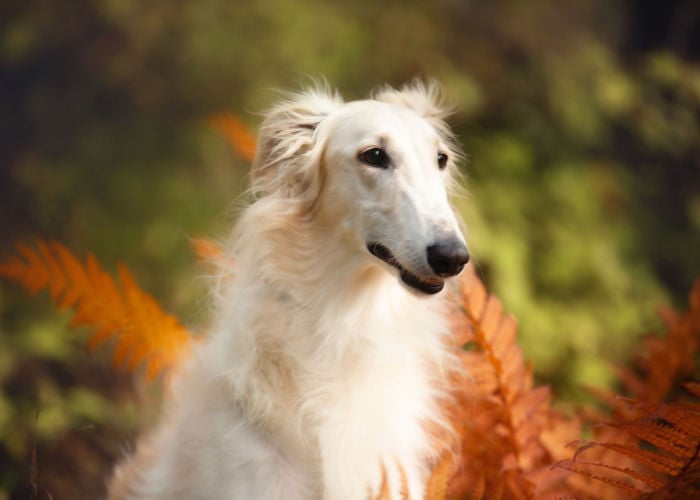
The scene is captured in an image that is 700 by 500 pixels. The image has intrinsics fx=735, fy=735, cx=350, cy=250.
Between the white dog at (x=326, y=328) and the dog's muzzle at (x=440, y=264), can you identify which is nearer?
the dog's muzzle at (x=440, y=264)

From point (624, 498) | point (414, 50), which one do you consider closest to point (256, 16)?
point (414, 50)

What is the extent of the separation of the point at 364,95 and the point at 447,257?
414cm

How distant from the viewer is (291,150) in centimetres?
253

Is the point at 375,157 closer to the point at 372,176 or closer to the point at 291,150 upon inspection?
the point at 372,176

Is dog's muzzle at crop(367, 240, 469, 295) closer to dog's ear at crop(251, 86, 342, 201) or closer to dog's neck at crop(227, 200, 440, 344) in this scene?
dog's neck at crop(227, 200, 440, 344)

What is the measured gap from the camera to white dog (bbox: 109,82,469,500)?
219cm

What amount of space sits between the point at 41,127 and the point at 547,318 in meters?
4.27

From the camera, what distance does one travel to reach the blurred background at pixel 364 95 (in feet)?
17.8

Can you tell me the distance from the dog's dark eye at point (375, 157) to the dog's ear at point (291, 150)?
0.73ft

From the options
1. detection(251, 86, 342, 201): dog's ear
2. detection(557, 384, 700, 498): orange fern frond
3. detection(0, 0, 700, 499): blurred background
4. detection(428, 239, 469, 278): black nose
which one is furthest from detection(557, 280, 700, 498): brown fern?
detection(0, 0, 700, 499): blurred background

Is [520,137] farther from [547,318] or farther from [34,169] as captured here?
[34,169]

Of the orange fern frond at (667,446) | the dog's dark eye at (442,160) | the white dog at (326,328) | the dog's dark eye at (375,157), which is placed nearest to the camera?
the orange fern frond at (667,446)

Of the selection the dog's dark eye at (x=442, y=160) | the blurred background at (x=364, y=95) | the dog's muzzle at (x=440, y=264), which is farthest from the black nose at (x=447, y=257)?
the blurred background at (x=364, y=95)

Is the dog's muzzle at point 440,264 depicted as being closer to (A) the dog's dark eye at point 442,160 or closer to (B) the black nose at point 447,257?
(B) the black nose at point 447,257
